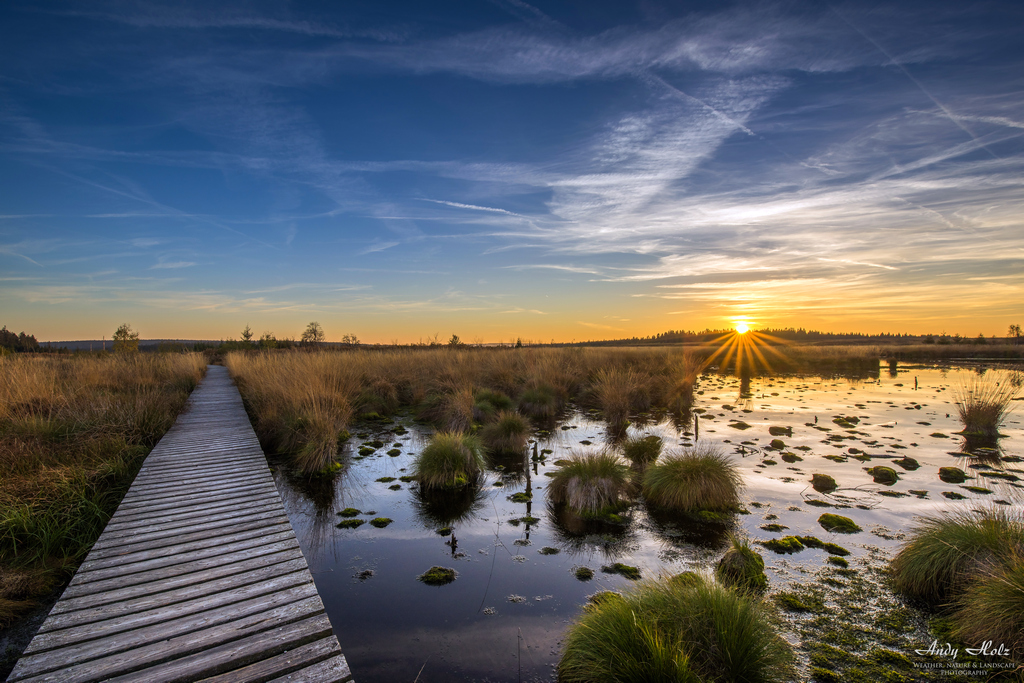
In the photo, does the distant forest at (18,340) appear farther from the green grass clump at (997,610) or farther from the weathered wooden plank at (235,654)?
the green grass clump at (997,610)

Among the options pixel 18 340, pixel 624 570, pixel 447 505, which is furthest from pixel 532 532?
pixel 18 340

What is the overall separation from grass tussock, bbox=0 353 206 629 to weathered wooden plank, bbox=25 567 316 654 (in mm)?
1627

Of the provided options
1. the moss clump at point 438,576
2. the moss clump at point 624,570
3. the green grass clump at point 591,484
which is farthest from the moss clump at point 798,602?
the moss clump at point 438,576

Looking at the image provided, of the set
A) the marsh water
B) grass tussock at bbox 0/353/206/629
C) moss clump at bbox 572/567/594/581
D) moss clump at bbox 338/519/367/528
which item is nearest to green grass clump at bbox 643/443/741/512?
the marsh water

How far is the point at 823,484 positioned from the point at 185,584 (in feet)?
30.5

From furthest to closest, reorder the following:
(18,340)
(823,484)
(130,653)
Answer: (18,340) → (823,484) → (130,653)

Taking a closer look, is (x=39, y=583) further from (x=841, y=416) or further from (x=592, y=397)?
(x=841, y=416)

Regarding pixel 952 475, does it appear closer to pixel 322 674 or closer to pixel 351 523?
pixel 351 523

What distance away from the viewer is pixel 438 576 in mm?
5438

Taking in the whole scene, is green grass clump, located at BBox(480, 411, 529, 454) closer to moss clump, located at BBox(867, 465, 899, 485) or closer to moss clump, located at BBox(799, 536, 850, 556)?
moss clump, located at BBox(799, 536, 850, 556)

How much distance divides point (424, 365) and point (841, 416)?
15956mm

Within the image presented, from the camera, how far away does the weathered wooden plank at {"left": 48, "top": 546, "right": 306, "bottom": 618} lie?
3848 mm

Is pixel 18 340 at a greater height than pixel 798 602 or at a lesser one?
greater

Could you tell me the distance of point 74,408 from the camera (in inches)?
354
